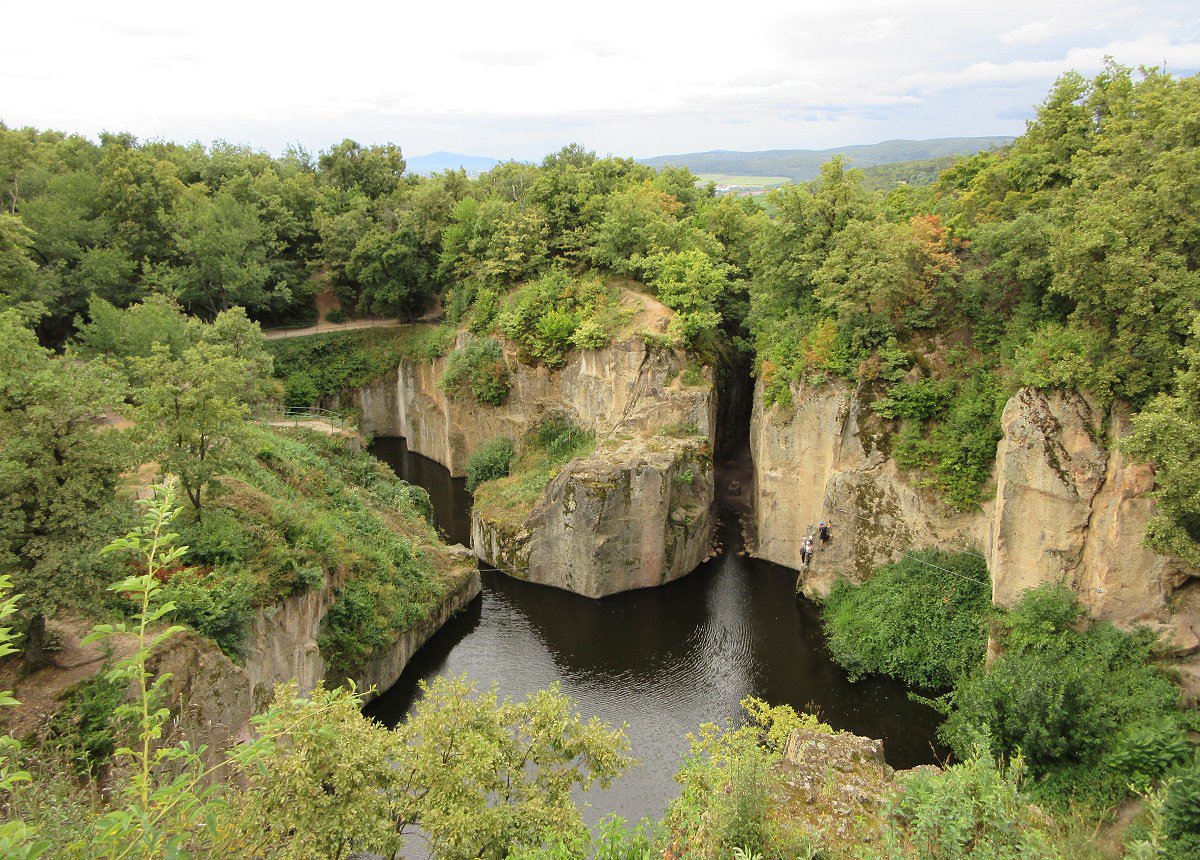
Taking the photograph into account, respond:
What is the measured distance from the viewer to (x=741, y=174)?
19200 centimetres

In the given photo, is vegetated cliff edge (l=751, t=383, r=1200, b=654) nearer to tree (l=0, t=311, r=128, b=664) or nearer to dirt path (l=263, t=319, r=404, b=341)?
tree (l=0, t=311, r=128, b=664)

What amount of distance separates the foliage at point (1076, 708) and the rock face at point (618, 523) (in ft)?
37.7

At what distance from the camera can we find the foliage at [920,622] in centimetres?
2173

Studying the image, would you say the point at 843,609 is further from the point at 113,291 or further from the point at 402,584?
the point at 113,291

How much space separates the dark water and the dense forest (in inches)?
56.7

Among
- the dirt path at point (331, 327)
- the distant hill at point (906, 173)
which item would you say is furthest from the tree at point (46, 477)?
the distant hill at point (906, 173)

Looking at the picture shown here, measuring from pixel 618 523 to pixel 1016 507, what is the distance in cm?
1265

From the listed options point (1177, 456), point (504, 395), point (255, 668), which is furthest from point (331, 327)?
point (1177, 456)

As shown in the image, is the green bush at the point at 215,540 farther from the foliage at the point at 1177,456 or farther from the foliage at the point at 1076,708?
the foliage at the point at 1177,456

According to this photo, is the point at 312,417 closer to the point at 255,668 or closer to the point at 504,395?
the point at 504,395

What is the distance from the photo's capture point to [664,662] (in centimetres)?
2323

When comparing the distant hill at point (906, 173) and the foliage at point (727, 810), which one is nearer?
the foliage at point (727, 810)

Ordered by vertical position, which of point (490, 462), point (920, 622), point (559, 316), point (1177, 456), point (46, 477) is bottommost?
point (920, 622)

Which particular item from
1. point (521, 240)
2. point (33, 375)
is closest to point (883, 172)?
point (521, 240)
